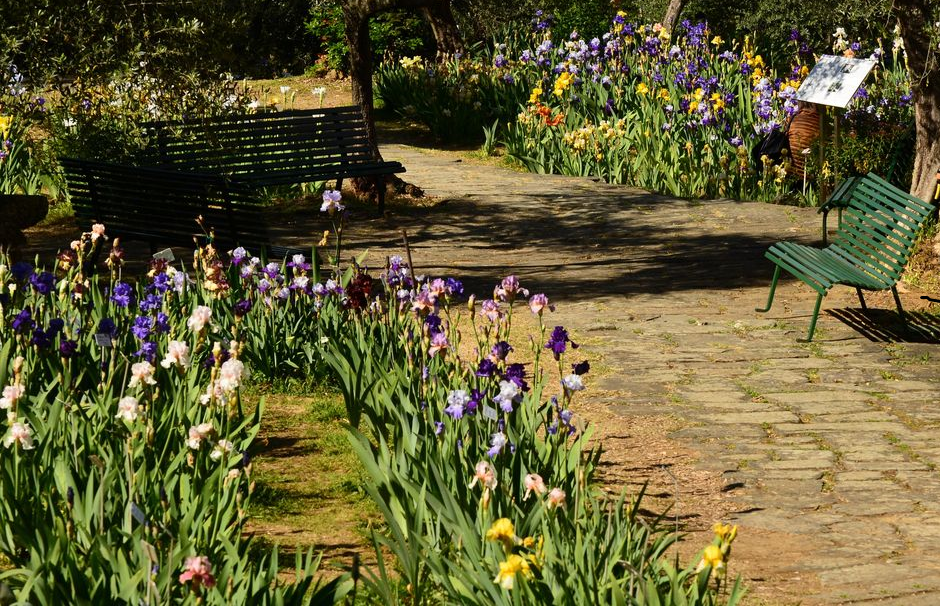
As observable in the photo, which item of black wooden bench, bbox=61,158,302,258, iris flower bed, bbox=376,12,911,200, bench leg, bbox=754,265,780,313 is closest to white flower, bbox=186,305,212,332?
black wooden bench, bbox=61,158,302,258

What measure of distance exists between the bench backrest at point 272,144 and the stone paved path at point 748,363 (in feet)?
2.76

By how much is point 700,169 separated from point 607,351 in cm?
552

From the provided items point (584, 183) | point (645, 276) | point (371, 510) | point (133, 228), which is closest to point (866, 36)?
point (584, 183)

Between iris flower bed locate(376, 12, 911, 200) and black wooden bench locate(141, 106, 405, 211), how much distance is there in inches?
112

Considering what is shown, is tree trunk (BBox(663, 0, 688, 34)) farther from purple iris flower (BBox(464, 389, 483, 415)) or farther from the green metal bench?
purple iris flower (BBox(464, 389, 483, 415))

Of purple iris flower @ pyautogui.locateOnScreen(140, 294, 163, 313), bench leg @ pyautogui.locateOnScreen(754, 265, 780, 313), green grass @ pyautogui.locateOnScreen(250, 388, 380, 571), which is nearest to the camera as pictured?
green grass @ pyautogui.locateOnScreen(250, 388, 380, 571)

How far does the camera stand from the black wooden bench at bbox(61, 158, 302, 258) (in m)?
7.34

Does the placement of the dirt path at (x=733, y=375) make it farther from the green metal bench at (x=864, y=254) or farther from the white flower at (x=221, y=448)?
the white flower at (x=221, y=448)

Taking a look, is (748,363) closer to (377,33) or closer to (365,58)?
(365,58)

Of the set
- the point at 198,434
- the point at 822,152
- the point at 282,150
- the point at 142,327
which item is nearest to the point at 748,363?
the point at 142,327

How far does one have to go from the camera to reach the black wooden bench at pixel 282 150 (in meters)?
9.91

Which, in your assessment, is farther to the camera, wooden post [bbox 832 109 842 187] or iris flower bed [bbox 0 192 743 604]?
wooden post [bbox 832 109 842 187]

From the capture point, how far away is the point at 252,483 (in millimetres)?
3100

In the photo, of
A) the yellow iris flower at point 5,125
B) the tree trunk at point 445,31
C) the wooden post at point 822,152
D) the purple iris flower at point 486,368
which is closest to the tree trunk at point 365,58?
the yellow iris flower at point 5,125
